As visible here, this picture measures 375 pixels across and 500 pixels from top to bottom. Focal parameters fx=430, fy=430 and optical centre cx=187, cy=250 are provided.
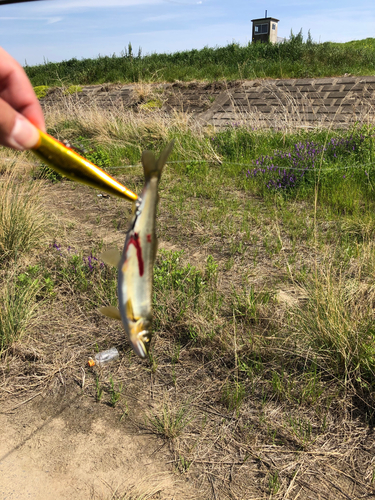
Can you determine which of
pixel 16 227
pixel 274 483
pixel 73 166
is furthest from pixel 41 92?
pixel 73 166

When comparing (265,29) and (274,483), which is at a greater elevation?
(265,29)

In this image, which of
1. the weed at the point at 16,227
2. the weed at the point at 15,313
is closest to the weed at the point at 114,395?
the weed at the point at 15,313

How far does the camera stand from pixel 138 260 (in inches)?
23.0

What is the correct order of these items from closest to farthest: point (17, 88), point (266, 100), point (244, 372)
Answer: point (17, 88)
point (244, 372)
point (266, 100)

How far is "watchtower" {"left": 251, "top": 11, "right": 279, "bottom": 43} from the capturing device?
82.3 feet

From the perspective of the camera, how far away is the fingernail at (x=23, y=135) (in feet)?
2.09

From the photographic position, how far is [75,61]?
19.2 metres

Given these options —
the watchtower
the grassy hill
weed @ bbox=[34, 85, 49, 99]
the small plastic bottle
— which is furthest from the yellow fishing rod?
the watchtower

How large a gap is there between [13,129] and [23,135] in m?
0.06

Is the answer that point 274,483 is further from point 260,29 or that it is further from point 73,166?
point 260,29

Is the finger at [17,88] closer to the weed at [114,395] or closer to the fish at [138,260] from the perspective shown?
the fish at [138,260]

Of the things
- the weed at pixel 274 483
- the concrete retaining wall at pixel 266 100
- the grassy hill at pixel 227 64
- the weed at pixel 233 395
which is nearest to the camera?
the weed at pixel 274 483

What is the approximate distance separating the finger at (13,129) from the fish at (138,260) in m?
0.22

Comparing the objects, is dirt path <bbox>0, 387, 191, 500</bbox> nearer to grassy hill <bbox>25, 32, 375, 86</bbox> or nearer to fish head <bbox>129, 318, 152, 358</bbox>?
fish head <bbox>129, 318, 152, 358</bbox>
